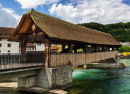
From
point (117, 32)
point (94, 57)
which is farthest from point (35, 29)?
point (117, 32)

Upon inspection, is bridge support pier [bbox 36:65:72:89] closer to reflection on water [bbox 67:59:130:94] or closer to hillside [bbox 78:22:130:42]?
reflection on water [bbox 67:59:130:94]

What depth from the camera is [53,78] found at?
11.2 m

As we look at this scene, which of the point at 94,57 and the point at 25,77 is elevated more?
the point at 94,57

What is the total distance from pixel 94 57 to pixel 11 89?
36.0 feet

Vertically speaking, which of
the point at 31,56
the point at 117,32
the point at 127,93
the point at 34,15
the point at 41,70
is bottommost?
the point at 127,93

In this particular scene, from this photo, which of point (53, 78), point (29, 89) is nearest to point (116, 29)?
point (53, 78)

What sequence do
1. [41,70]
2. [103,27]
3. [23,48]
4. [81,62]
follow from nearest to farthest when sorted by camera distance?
[41,70] → [23,48] → [81,62] → [103,27]

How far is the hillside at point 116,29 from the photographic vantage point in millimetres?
101625

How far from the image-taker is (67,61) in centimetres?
1343

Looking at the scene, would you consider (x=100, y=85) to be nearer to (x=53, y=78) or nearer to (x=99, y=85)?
(x=99, y=85)

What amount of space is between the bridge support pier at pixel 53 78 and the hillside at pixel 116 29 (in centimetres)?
9624

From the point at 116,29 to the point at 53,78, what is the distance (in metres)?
115

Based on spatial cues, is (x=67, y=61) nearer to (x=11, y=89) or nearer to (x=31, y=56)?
(x=31, y=56)

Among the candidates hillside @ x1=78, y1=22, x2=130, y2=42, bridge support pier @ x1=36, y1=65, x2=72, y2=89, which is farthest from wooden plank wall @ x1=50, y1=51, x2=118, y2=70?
hillside @ x1=78, y1=22, x2=130, y2=42
